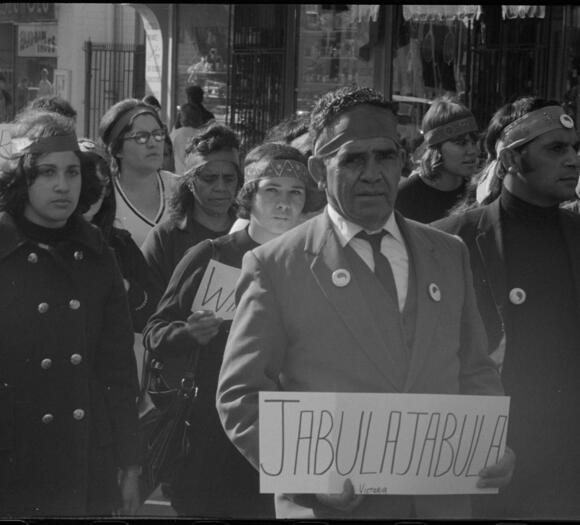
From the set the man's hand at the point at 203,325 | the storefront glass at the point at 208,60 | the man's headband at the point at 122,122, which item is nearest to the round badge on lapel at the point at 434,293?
the man's hand at the point at 203,325

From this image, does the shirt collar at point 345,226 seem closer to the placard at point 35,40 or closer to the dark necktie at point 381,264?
the dark necktie at point 381,264

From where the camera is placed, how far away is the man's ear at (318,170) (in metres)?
4.24

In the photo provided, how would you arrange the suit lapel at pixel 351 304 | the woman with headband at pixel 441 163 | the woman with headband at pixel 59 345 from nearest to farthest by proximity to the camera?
the suit lapel at pixel 351 304
the woman with headband at pixel 59 345
the woman with headband at pixel 441 163

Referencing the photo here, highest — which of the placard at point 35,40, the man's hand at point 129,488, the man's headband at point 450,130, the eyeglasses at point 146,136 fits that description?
the placard at point 35,40

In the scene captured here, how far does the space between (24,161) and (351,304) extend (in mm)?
1164

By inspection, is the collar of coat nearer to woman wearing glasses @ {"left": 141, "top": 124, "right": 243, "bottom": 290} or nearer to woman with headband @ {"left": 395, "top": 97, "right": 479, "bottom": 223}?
woman wearing glasses @ {"left": 141, "top": 124, "right": 243, "bottom": 290}

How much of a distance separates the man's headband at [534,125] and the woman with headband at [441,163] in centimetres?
11

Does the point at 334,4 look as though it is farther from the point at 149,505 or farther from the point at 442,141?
the point at 149,505

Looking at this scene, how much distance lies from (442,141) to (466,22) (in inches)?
16.0

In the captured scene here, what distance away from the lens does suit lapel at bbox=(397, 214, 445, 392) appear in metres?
4.19

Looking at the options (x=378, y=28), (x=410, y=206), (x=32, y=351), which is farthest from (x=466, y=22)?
(x=32, y=351)

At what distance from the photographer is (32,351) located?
4289 mm

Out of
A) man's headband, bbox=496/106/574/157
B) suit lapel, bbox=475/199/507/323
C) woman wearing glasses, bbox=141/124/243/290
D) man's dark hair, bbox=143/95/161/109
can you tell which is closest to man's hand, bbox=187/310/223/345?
woman wearing glasses, bbox=141/124/243/290

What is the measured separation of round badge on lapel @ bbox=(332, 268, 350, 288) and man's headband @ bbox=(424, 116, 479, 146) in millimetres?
597
